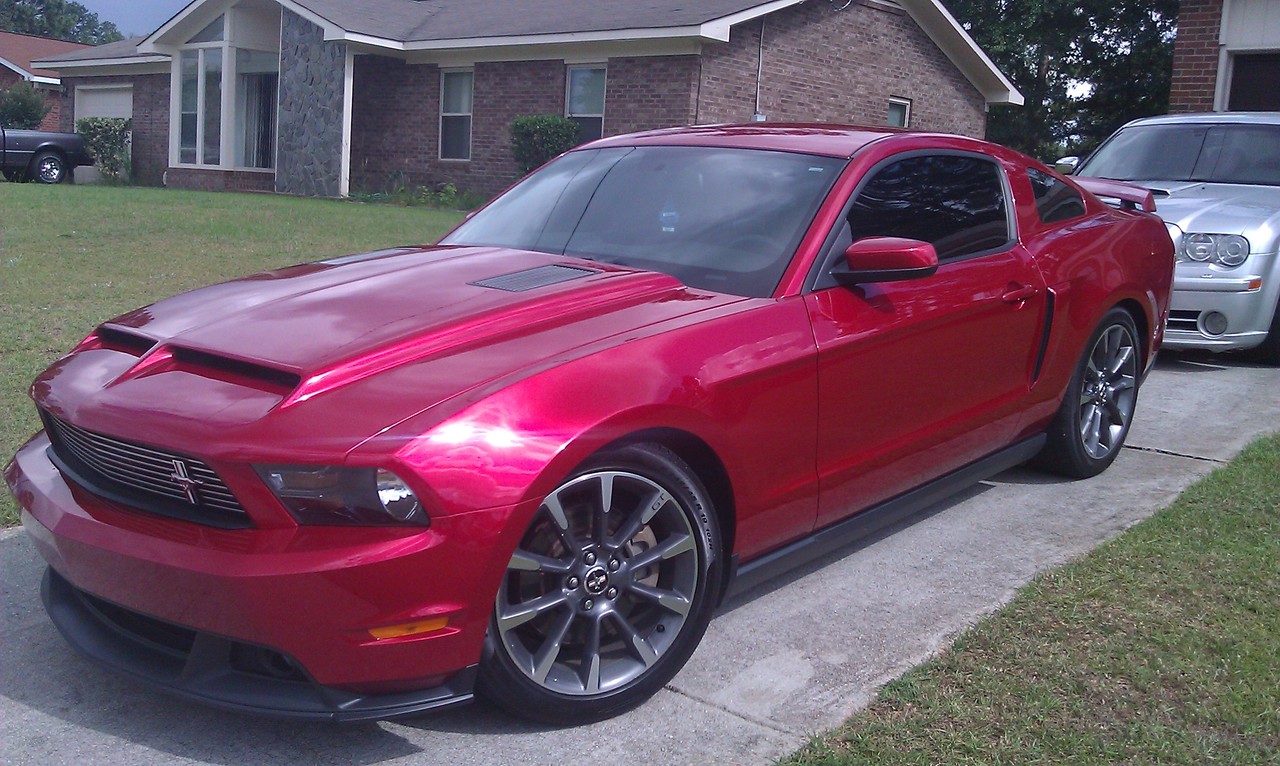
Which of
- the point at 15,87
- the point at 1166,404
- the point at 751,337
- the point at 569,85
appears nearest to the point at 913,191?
the point at 751,337

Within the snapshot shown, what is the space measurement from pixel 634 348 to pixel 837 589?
1392mm

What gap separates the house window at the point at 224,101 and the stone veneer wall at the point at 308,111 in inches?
51.9

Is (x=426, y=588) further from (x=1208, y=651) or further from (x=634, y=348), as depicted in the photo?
(x=1208, y=651)

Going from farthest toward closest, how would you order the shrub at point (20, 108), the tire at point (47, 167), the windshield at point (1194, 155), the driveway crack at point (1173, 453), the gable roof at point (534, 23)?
the shrub at point (20, 108), the tire at point (47, 167), the gable roof at point (534, 23), the windshield at point (1194, 155), the driveway crack at point (1173, 453)

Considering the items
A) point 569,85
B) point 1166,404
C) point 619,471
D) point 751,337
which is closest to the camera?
point 619,471

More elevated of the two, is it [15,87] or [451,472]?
[15,87]

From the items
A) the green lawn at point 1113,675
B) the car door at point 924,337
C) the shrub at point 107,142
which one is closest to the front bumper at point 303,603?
the green lawn at point 1113,675

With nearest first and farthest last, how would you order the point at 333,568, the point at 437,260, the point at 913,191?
the point at 333,568, the point at 437,260, the point at 913,191

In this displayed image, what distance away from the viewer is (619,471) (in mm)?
3072

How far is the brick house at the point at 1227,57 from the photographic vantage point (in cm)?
1505

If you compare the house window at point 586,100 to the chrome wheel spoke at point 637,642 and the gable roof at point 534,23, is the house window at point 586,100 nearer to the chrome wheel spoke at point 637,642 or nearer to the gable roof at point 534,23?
the gable roof at point 534,23

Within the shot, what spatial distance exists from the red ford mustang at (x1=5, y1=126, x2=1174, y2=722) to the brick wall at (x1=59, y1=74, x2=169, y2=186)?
Answer: 24217 millimetres

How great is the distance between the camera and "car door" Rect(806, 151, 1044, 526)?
3.80 metres

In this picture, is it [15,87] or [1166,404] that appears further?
[15,87]
